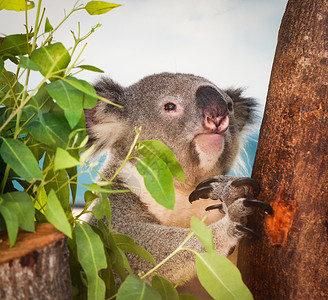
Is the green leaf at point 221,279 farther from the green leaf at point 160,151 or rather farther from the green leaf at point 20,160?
the green leaf at point 20,160

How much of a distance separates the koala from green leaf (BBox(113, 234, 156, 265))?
0.32 m

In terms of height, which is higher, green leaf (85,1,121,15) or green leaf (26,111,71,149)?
green leaf (85,1,121,15)

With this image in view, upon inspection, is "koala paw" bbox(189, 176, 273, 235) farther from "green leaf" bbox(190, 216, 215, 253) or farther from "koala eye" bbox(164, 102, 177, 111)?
"koala eye" bbox(164, 102, 177, 111)

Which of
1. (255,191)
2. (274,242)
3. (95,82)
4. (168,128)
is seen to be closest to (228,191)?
(255,191)

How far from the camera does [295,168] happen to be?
1250 mm

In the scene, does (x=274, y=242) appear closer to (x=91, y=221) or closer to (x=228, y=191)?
(x=228, y=191)

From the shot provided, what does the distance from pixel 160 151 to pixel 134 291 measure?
35cm

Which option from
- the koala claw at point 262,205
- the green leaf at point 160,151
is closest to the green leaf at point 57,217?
the green leaf at point 160,151

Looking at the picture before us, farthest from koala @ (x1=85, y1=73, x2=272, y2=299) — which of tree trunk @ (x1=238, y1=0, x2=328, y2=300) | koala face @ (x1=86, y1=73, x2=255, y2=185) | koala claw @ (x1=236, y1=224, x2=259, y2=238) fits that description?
tree trunk @ (x1=238, y1=0, x2=328, y2=300)

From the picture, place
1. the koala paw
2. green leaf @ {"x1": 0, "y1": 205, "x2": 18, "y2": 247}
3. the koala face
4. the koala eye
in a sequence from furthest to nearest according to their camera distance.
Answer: the koala eye, the koala face, the koala paw, green leaf @ {"x1": 0, "y1": 205, "x2": 18, "y2": 247}

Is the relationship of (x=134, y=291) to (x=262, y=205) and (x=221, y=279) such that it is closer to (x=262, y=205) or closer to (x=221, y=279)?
(x=221, y=279)

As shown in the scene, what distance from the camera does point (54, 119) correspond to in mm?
948

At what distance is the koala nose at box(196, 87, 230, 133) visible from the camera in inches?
67.6

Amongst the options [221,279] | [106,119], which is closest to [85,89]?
[221,279]
